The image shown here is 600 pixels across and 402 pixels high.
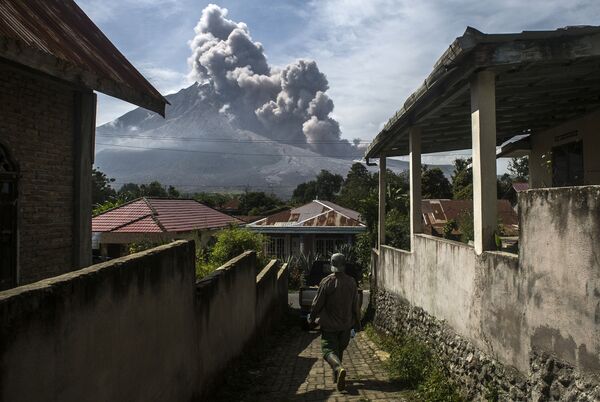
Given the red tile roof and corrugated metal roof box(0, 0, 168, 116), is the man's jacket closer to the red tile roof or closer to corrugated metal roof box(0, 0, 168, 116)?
corrugated metal roof box(0, 0, 168, 116)

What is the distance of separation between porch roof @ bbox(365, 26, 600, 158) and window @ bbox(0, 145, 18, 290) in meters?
4.70

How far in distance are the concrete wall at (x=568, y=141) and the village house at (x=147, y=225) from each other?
10.6 m

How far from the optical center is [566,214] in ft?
12.2

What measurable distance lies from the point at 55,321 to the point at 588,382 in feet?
10.7

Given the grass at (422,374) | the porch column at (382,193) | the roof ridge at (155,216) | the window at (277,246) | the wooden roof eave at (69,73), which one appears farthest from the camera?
the window at (277,246)

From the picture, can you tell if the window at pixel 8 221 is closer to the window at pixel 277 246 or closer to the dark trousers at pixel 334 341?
the dark trousers at pixel 334 341

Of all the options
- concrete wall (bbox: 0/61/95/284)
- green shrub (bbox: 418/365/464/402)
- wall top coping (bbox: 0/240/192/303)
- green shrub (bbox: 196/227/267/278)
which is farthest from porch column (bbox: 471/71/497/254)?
green shrub (bbox: 196/227/267/278)

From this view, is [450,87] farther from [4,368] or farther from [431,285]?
[4,368]

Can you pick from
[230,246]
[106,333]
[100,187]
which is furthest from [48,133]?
[100,187]

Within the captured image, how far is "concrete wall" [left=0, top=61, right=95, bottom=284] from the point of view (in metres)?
5.59

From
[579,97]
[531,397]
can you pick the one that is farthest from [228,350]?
[579,97]

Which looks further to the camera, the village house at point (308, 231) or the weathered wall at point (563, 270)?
the village house at point (308, 231)

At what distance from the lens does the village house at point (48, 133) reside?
17.1 ft

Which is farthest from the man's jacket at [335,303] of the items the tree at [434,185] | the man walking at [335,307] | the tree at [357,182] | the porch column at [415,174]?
the tree at [357,182]
